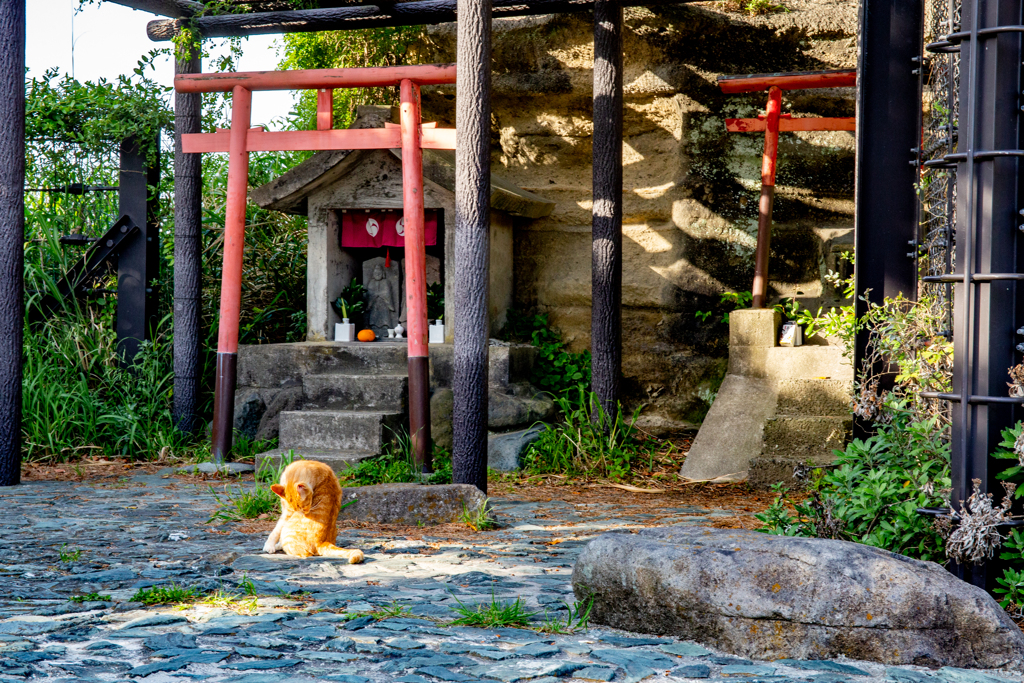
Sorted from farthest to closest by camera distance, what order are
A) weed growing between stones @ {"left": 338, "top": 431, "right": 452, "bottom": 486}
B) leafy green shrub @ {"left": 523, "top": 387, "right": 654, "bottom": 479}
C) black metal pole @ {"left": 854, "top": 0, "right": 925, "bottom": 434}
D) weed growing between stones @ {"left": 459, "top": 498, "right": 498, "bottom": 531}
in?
leafy green shrub @ {"left": 523, "top": 387, "right": 654, "bottom": 479}
weed growing between stones @ {"left": 338, "top": 431, "right": 452, "bottom": 486}
weed growing between stones @ {"left": 459, "top": 498, "right": 498, "bottom": 531}
black metal pole @ {"left": 854, "top": 0, "right": 925, "bottom": 434}

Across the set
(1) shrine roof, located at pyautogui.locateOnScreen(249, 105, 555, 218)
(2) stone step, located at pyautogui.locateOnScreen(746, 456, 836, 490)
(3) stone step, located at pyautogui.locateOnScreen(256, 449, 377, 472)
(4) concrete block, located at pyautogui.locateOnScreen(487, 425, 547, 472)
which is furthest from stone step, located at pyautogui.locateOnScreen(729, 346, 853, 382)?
(3) stone step, located at pyautogui.locateOnScreen(256, 449, 377, 472)

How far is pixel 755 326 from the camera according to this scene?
7859 millimetres

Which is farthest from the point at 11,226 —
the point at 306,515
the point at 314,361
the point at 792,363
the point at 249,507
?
the point at 792,363

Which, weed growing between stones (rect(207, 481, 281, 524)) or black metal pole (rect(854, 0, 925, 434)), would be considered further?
weed growing between stones (rect(207, 481, 281, 524))

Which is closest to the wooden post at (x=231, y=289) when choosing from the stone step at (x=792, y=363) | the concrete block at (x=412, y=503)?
the concrete block at (x=412, y=503)

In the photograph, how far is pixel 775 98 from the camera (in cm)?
794

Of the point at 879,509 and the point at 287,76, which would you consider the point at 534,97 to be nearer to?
the point at 287,76

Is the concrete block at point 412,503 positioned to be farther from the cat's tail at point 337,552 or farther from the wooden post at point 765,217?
the wooden post at point 765,217

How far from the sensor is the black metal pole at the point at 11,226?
6246mm

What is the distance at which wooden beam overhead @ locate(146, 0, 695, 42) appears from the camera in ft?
25.4

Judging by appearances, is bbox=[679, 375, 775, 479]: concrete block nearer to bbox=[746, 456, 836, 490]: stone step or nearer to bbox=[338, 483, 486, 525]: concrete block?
bbox=[746, 456, 836, 490]: stone step

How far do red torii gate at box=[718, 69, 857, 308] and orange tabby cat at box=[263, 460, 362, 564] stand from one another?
502 centimetres

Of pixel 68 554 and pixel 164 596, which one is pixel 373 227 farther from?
pixel 164 596

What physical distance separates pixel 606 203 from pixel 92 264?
4.76m
